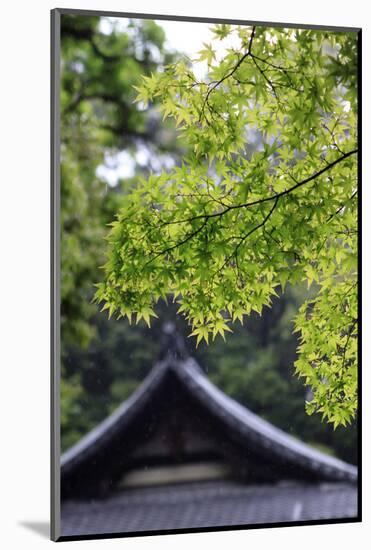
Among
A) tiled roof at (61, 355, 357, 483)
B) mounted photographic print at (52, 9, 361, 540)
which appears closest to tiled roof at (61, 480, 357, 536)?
mounted photographic print at (52, 9, 361, 540)

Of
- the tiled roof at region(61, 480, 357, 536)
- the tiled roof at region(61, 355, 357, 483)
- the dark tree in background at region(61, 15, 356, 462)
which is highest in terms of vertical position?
the dark tree in background at region(61, 15, 356, 462)

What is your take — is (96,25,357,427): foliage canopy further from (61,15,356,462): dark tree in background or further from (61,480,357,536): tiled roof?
(61,480,357,536): tiled roof

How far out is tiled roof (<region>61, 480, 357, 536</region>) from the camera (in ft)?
14.7

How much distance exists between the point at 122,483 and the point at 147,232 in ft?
3.76

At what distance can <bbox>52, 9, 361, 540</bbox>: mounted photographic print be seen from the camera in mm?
4484

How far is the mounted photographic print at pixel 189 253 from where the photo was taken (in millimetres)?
4484

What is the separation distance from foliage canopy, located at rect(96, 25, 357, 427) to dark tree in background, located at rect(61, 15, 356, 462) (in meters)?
0.07

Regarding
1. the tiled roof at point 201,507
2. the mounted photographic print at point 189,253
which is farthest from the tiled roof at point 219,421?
the tiled roof at point 201,507

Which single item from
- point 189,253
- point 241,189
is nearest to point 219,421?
point 189,253

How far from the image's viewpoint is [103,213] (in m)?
4.52

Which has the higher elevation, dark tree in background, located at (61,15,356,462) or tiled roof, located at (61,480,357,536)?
dark tree in background, located at (61,15,356,462)

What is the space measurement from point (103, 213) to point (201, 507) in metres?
1.40

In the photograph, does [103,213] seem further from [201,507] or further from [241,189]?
[201,507]

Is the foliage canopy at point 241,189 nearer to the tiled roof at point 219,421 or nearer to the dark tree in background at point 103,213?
the dark tree in background at point 103,213
